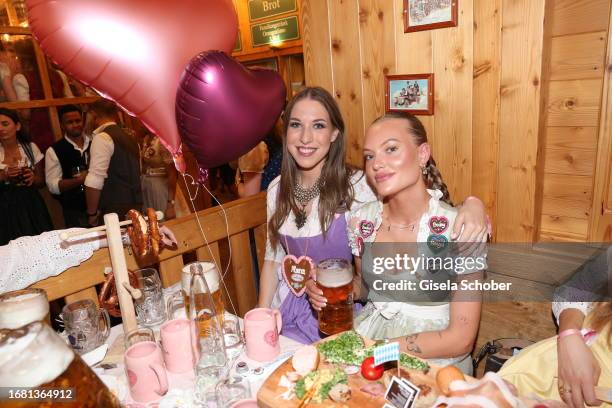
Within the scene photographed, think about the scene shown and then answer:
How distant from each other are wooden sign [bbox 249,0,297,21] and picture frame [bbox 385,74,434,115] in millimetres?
2689

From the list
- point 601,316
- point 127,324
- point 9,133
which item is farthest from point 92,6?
point 9,133

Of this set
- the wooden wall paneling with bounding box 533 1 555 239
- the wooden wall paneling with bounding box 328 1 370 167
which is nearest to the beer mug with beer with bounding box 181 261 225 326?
the wooden wall paneling with bounding box 328 1 370 167

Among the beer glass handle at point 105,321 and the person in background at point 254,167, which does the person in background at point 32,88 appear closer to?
the person in background at point 254,167

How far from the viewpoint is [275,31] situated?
14.7 ft

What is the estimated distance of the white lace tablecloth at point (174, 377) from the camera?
1.06 m

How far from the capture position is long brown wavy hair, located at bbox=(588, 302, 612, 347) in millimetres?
1193

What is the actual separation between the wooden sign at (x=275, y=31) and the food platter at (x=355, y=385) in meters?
3.84

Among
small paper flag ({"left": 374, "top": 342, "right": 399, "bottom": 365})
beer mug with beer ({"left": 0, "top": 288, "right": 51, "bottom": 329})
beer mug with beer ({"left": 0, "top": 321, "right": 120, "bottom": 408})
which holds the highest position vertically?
beer mug with beer ({"left": 0, "top": 321, "right": 120, "bottom": 408})

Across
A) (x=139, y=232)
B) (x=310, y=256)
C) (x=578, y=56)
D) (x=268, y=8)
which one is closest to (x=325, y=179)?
(x=310, y=256)

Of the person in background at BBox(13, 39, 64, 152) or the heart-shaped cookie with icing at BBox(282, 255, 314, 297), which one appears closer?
the heart-shaped cookie with icing at BBox(282, 255, 314, 297)

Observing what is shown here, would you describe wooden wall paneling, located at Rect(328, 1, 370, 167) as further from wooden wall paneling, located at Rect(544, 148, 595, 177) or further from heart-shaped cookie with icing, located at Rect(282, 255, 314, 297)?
wooden wall paneling, located at Rect(544, 148, 595, 177)

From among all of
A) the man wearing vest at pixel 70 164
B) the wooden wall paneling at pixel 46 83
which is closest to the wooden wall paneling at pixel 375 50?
the man wearing vest at pixel 70 164

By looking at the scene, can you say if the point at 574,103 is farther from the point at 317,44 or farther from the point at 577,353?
the point at 317,44

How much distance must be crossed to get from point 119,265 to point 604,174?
169 centimetres
